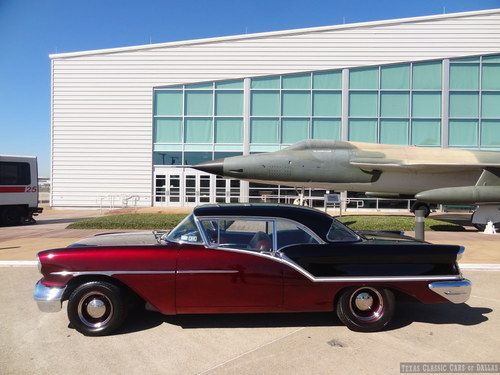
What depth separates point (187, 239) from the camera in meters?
4.05

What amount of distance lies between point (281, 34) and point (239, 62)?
263cm

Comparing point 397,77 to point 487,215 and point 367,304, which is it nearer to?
point 487,215

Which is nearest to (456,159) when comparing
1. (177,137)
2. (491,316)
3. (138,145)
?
(491,316)

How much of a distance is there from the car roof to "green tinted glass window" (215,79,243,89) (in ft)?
56.9

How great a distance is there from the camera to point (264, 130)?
20.7 meters

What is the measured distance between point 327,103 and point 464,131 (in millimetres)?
7209

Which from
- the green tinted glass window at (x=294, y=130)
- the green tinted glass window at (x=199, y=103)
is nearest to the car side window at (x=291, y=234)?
the green tinted glass window at (x=294, y=130)

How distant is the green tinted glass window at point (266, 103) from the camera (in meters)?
20.6

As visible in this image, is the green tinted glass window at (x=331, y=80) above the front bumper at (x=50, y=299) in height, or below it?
above

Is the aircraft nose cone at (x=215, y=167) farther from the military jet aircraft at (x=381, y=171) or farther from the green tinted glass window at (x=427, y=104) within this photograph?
the green tinted glass window at (x=427, y=104)

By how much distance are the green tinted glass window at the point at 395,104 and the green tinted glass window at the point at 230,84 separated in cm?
753

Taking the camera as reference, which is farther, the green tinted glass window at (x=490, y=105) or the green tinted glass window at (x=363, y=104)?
the green tinted glass window at (x=363, y=104)

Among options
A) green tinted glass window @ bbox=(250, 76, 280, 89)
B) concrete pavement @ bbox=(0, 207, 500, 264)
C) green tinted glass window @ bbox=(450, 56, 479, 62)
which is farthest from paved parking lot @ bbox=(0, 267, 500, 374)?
green tinted glass window @ bbox=(450, 56, 479, 62)

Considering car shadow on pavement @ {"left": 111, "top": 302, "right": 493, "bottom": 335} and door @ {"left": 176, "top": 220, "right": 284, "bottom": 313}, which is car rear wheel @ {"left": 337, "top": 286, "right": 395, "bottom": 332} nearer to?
car shadow on pavement @ {"left": 111, "top": 302, "right": 493, "bottom": 335}
